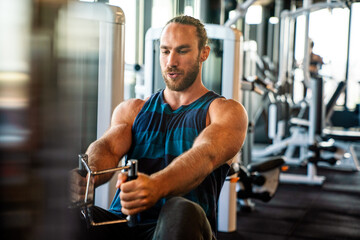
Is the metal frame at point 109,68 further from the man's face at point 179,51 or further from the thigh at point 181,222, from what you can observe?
the thigh at point 181,222

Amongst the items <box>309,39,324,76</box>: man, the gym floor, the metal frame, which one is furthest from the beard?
<box>309,39,324,76</box>: man

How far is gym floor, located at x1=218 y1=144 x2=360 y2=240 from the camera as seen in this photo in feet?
7.58

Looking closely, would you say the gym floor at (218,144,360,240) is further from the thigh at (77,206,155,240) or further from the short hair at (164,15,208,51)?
the short hair at (164,15,208,51)

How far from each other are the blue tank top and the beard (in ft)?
0.19

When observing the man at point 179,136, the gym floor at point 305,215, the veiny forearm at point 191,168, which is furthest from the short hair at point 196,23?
the gym floor at point 305,215

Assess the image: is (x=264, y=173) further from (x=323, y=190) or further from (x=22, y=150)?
(x=22, y=150)

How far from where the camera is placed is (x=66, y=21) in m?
0.37

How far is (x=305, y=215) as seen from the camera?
2725 mm

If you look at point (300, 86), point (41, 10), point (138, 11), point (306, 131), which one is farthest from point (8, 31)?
point (300, 86)

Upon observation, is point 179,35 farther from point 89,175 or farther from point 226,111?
point 89,175

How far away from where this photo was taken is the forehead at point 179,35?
3.34ft

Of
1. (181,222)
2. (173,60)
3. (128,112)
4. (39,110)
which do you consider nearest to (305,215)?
(128,112)

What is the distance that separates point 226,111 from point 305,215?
6.30 ft

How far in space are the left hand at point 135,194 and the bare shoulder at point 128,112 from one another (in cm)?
43
